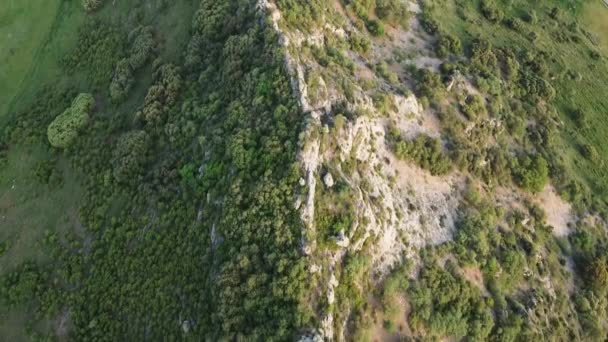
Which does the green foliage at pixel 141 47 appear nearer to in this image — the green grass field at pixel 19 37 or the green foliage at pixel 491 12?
the green grass field at pixel 19 37

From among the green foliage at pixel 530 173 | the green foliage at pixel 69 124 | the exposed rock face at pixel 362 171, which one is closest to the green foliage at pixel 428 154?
the exposed rock face at pixel 362 171

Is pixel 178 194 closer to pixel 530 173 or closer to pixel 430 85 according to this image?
pixel 430 85

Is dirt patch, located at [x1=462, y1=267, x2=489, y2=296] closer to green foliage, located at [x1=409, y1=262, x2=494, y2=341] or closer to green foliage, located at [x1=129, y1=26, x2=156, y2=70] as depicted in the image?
green foliage, located at [x1=409, y1=262, x2=494, y2=341]

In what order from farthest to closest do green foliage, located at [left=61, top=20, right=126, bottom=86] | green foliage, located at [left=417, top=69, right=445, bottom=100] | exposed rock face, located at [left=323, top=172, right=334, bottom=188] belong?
green foliage, located at [left=61, top=20, right=126, bottom=86]
green foliage, located at [left=417, top=69, right=445, bottom=100]
exposed rock face, located at [left=323, top=172, right=334, bottom=188]

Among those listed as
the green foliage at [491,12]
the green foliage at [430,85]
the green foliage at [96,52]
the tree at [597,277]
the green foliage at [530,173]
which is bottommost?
the tree at [597,277]

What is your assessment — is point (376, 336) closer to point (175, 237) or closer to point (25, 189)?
point (175, 237)

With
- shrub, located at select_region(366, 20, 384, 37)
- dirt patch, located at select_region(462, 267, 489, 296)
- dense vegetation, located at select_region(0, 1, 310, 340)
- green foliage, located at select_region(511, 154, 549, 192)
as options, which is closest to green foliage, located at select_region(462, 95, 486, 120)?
green foliage, located at select_region(511, 154, 549, 192)
